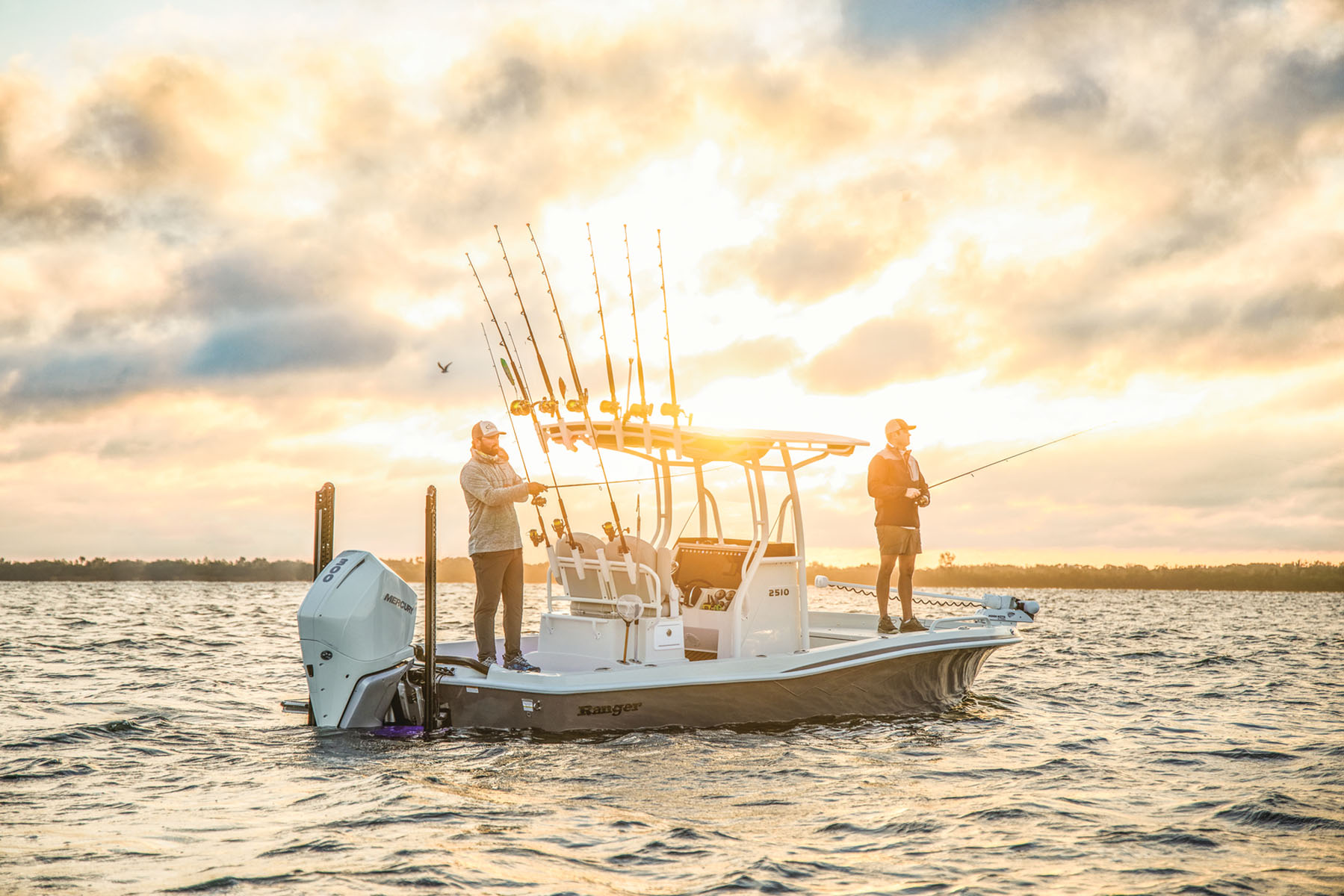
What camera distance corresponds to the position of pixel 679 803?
Result: 7.19 meters

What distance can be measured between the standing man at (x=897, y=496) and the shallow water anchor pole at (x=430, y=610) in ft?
14.5

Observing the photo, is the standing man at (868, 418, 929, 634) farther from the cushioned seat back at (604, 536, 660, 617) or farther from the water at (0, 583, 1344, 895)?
the cushioned seat back at (604, 536, 660, 617)

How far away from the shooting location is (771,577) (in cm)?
993

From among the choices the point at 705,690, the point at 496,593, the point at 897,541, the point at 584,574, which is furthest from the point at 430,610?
the point at 897,541

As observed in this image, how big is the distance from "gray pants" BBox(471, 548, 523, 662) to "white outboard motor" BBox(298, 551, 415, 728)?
686 mm

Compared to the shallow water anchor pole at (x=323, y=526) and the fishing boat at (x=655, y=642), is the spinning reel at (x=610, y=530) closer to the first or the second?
the fishing boat at (x=655, y=642)

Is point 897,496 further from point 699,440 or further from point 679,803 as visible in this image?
point 679,803

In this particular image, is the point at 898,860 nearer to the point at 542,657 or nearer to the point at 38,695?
the point at 542,657

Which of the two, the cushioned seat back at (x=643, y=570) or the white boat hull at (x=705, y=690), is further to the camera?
the cushioned seat back at (x=643, y=570)

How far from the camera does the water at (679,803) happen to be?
5828mm

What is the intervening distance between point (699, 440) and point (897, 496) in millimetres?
2335

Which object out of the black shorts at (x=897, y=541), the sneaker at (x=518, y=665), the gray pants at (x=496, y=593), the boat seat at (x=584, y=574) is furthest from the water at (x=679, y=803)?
the black shorts at (x=897, y=541)

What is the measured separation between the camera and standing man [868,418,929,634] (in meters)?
10.8

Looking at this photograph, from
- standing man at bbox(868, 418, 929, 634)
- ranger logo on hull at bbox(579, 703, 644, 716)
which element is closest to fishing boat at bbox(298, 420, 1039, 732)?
ranger logo on hull at bbox(579, 703, 644, 716)
